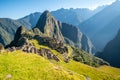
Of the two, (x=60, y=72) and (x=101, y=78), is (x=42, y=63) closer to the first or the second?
(x=60, y=72)

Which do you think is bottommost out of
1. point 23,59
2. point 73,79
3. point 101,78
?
point 101,78

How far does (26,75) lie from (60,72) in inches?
472

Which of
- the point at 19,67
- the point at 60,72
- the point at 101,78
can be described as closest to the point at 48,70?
the point at 60,72

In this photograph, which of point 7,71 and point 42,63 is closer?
point 7,71

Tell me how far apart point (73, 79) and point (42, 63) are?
10.8m

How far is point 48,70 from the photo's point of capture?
64000mm

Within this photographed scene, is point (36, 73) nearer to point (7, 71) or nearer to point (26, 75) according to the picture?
point (26, 75)

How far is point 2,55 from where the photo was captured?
67062mm

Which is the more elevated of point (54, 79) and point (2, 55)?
point (2, 55)

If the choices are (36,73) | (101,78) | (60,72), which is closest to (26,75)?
(36,73)

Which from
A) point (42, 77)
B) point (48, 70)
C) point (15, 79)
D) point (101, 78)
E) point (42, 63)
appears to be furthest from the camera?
point (101, 78)

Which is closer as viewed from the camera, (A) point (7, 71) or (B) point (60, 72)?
(A) point (7, 71)

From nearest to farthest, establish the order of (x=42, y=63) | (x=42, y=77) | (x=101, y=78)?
(x=42, y=77) → (x=42, y=63) → (x=101, y=78)

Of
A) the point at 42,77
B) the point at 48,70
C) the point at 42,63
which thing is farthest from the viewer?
the point at 42,63
